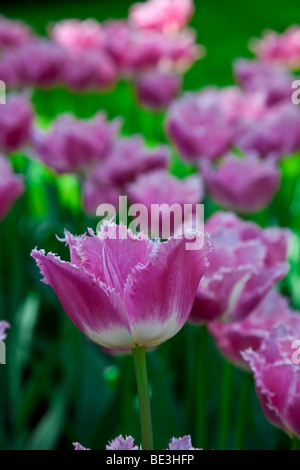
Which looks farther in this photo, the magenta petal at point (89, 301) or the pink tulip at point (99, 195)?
the pink tulip at point (99, 195)

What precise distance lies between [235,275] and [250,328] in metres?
0.09

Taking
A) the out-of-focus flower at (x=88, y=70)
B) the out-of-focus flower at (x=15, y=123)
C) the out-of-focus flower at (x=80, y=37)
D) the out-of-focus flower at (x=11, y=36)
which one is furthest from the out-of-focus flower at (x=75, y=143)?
the out-of-focus flower at (x=11, y=36)

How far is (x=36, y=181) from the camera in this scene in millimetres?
2104

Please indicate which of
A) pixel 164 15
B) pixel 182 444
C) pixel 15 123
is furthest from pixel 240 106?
pixel 182 444

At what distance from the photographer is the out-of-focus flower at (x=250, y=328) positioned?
730 mm

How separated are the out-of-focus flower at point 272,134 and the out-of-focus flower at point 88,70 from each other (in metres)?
0.63

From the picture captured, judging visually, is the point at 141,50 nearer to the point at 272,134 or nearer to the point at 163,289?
the point at 272,134

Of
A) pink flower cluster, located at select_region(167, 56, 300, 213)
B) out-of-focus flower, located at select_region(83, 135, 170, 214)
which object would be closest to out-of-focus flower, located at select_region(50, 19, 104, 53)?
pink flower cluster, located at select_region(167, 56, 300, 213)

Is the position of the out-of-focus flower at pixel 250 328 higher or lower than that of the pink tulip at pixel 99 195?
lower

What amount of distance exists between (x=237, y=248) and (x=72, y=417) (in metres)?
0.62

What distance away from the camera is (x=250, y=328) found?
77cm

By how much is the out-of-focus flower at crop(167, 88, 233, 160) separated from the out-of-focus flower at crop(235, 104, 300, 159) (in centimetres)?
3

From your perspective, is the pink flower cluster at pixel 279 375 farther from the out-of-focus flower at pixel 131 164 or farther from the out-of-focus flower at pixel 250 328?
the out-of-focus flower at pixel 131 164

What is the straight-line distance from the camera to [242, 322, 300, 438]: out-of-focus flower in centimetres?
Result: 56
